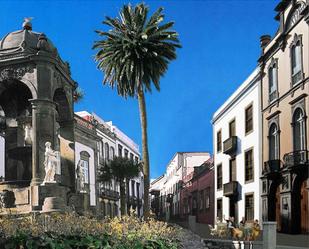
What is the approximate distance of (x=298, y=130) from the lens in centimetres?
3000

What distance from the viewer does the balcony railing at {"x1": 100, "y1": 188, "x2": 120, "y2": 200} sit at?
2395 inches

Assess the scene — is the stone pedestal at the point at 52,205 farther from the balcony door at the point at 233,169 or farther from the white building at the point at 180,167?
the white building at the point at 180,167

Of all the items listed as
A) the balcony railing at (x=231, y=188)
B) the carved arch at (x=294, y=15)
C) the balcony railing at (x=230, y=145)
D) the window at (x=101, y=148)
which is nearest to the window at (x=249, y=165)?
the balcony railing at (x=231, y=188)

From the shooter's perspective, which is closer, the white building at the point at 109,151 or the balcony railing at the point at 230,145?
the balcony railing at the point at 230,145

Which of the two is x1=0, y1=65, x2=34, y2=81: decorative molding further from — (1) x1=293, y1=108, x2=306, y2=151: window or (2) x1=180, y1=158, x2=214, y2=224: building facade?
(2) x1=180, y1=158, x2=214, y2=224: building facade

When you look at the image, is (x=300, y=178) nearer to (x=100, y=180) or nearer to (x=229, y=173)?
(x=229, y=173)

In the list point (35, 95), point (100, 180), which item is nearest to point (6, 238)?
point (35, 95)

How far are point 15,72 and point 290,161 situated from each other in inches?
656

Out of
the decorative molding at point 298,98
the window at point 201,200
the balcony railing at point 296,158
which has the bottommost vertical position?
the window at point 201,200

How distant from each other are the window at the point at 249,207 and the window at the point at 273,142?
541 cm

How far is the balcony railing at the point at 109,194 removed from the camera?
6084 centimetres

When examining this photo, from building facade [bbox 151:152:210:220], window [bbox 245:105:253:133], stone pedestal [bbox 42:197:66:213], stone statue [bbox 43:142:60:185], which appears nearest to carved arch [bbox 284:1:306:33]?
window [bbox 245:105:253:133]

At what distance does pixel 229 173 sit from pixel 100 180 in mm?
14443

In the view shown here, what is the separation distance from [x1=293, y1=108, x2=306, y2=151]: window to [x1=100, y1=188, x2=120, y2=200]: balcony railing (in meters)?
34.6
